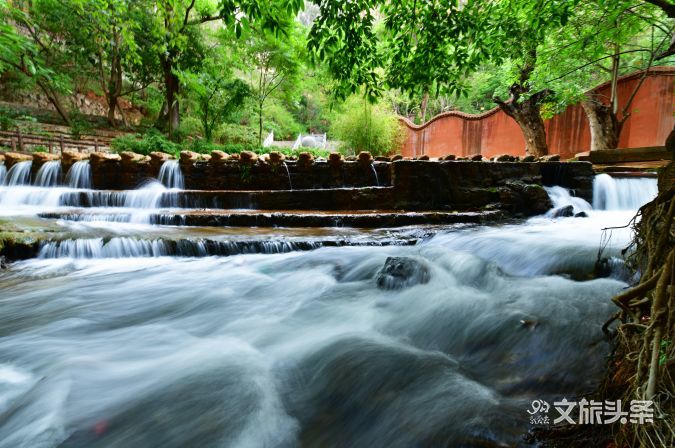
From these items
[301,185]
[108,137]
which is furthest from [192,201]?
[108,137]

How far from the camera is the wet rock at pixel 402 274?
9.95 feet

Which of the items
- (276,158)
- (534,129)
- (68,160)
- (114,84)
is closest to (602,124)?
(534,129)

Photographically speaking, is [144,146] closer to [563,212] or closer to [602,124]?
[563,212]

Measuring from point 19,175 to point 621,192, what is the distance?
492 inches

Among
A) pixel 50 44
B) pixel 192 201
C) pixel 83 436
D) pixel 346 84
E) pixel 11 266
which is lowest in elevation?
pixel 83 436

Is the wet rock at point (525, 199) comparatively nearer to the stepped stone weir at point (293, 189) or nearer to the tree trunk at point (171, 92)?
the stepped stone weir at point (293, 189)

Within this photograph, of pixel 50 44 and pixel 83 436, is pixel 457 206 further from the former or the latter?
pixel 50 44

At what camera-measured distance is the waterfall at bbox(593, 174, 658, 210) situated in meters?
6.68

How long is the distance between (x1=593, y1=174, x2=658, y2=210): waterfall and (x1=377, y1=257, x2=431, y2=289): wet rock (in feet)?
18.5

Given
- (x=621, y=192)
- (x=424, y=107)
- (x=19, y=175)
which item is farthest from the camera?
(x=424, y=107)

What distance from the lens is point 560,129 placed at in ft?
38.4

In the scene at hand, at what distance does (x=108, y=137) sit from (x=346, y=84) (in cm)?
1672

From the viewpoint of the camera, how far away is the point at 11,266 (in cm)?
349

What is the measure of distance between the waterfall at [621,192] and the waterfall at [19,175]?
38.7ft
